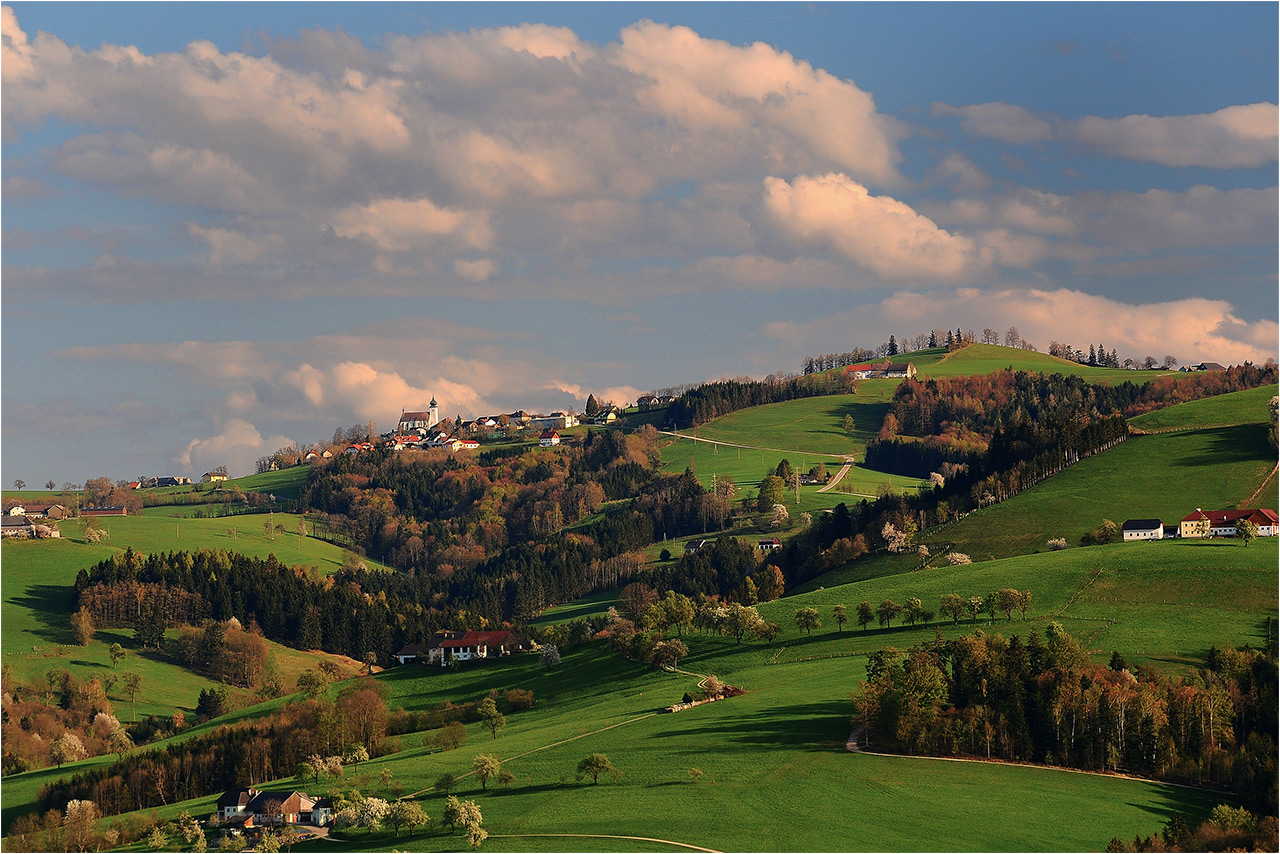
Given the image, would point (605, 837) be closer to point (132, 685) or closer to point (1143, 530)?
point (1143, 530)

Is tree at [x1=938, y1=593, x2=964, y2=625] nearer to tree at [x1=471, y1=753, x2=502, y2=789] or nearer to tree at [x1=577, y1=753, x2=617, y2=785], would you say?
tree at [x1=577, y1=753, x2=617, y2=785]

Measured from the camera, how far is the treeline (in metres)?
91.9

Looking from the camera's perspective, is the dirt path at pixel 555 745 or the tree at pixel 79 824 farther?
the tree at pixel 79 824

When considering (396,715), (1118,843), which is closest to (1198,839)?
(1118,843)

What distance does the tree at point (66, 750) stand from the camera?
15438 cm

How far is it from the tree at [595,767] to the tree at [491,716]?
28.4 m

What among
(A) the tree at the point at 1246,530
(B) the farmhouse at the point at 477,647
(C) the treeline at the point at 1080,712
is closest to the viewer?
(C) the treeline at the point at 1080,712

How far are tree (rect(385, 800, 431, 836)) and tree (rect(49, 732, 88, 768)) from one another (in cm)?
7920

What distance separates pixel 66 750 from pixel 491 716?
200ft

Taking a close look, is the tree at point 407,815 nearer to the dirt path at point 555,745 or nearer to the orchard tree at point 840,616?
the dirt path at point 555,745

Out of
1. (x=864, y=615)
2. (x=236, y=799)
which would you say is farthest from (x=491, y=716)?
(x=864, y=615)

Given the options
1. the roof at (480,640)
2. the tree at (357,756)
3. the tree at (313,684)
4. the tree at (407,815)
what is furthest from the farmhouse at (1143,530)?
the tree at (407,815)

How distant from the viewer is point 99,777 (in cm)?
13375

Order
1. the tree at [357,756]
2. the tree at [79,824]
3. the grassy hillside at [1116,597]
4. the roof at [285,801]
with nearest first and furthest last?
the roof at [285,801]
the tree at [79,824]
the grassy hillside at [1116,597]
the tree at [357,756]
